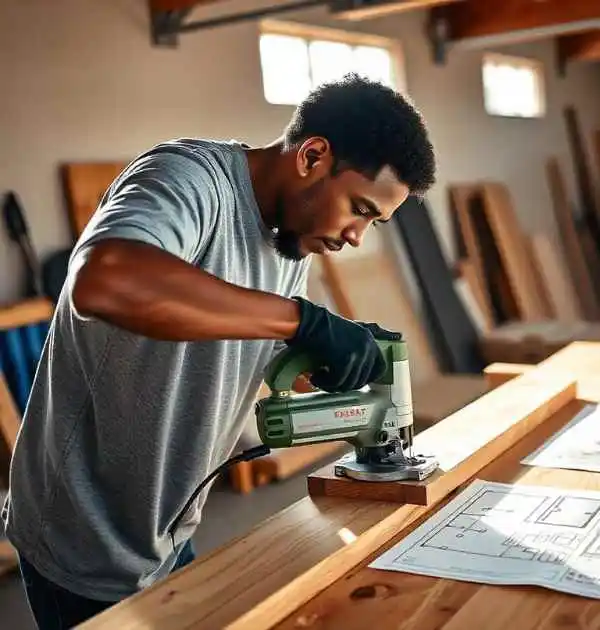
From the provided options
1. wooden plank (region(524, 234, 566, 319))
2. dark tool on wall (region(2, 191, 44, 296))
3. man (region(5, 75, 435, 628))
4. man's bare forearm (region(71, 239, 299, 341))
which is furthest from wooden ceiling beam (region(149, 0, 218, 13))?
wooden plank (region(524, 234, 566, 319))

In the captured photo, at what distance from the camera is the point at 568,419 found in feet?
6.97

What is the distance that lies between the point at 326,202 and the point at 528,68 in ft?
22.1

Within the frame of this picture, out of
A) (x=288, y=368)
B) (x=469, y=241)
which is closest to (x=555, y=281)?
(x=469, y=241)

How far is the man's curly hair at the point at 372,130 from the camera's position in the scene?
59.9 inches

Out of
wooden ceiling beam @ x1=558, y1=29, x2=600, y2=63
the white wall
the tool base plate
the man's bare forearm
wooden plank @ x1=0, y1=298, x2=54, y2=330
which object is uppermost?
wooden ceiling beam @ x1=558, y1=29, x2=600, y2=63

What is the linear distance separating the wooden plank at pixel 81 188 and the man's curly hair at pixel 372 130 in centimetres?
248

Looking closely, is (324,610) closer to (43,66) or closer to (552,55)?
(43,66)

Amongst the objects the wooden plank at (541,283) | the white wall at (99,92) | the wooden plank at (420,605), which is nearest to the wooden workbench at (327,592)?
the wooden plank at (420,605)

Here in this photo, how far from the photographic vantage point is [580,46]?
307 inches

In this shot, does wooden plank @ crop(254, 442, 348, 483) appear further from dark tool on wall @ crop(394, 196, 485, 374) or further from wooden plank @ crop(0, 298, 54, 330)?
dark tool on wall @ crop(394, 196, 485, 374)

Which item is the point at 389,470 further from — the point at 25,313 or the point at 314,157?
the point at 25,313

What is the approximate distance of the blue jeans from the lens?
5.37 ft

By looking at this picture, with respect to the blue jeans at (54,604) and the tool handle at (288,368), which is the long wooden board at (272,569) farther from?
the blue jeans at (54,604)

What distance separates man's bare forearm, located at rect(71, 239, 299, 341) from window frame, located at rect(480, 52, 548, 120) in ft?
19.8
